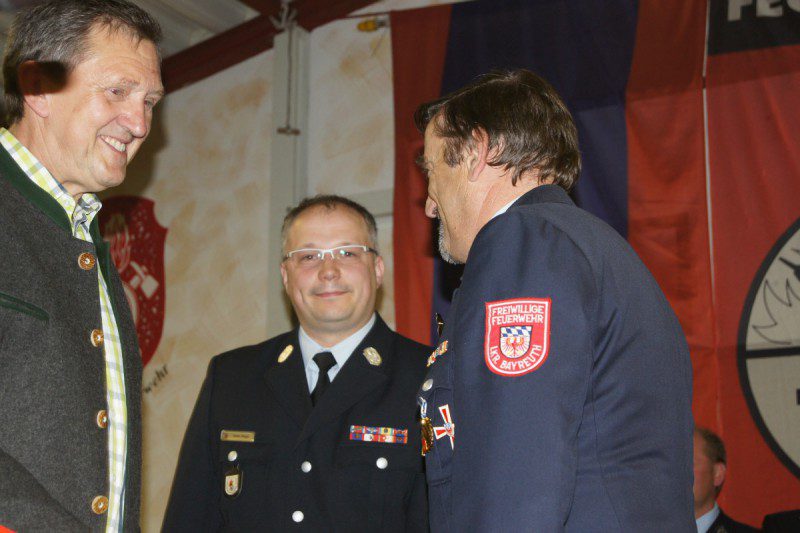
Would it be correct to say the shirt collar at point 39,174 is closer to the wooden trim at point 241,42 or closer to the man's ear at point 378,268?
the man's ear at point 378,268

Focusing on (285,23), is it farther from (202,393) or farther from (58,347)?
(58,347)

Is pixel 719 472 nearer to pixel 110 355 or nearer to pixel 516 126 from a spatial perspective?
pixel 516 126

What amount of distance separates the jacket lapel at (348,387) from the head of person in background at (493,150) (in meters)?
0.89

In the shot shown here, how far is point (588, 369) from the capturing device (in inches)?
53.1

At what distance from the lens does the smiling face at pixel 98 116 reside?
163 cm

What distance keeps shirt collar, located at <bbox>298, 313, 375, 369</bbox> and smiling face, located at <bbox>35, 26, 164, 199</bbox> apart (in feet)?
3.95

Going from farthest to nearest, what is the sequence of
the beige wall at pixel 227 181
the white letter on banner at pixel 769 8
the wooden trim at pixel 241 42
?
1. the wooden trim at pixel 241 42
2. the beige wall at pixel 227 181
3. the white letter on banner at pixel 769 8

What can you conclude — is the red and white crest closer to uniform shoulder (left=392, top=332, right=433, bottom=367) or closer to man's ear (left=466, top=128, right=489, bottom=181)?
uniform shoulder (left=392, top=332, right=433, bottom=367)

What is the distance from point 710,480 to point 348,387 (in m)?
1.80

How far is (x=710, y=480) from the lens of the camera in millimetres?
3586

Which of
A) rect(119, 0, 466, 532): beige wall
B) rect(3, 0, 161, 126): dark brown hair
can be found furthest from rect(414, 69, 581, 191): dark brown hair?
rect(119, 0, 466, 532): beige wall

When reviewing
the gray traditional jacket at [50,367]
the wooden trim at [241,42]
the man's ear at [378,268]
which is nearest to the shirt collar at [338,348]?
the man's ear at [378,268]

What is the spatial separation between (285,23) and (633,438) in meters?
4.58

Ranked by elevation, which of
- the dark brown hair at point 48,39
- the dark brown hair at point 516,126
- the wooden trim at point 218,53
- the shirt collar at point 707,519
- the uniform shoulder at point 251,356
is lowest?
the shirt collar at point 707,519
